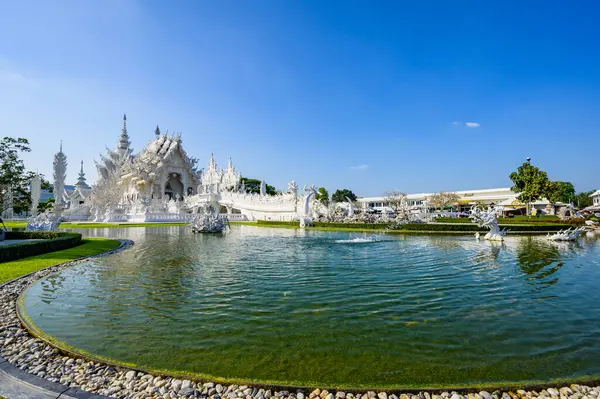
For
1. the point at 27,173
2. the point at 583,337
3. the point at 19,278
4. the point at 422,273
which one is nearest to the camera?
the point at 583,337

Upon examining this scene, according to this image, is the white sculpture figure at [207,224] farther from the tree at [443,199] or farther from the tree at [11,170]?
the tree at [443,199]

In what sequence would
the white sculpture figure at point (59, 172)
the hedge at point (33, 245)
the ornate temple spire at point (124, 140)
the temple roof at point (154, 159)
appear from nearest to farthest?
the hedge at point (33, 245)
the white sculpture figure at point (59, 172)
the temple roof at point (154, 159)
the ornate temple spire at point (124, 140)

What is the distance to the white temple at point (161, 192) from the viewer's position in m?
36.9

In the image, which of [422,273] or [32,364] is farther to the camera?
[422,273]

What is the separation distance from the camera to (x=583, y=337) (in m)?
4.23

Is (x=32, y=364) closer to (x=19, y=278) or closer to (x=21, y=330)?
(x=21, y=330)

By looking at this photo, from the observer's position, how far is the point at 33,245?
11062mm

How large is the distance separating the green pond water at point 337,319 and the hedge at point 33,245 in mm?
2802

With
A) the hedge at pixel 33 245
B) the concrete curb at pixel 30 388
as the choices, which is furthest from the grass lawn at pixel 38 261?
the concrete curb at pixel 30 388

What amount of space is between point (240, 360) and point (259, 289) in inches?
120

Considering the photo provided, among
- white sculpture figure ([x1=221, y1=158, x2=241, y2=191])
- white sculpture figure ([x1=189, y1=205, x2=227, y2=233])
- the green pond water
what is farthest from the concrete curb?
white sculpture figure ([x1=221, y1=158, x2=241, y2=191])

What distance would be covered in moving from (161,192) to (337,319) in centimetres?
5090

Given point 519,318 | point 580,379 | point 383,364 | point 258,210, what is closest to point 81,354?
point 383,364

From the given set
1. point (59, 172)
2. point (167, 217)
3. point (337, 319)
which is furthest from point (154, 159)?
point (337, 319)
